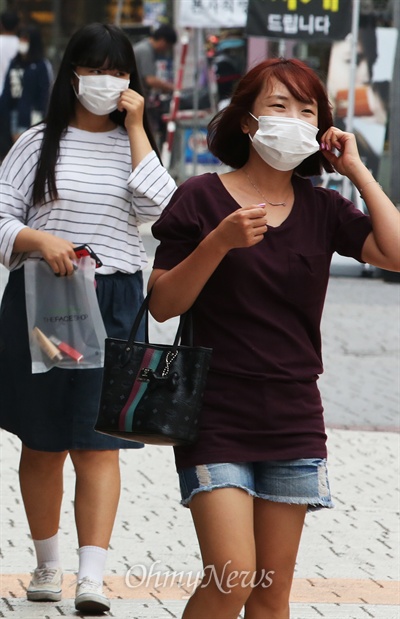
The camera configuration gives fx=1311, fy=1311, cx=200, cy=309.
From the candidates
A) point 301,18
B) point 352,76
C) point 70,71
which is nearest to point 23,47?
point 301,18

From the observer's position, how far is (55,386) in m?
4.19

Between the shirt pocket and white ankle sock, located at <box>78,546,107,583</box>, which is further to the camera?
white ankle sock, located at <box>78,546,107,583</box>

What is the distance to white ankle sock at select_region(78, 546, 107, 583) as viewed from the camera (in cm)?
416

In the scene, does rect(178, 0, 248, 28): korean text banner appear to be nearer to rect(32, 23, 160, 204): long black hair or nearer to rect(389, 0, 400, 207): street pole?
rect(389, 0, 400, 207): street pole

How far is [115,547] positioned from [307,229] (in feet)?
7.17

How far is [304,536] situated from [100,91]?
210cm

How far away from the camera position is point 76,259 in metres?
4.04

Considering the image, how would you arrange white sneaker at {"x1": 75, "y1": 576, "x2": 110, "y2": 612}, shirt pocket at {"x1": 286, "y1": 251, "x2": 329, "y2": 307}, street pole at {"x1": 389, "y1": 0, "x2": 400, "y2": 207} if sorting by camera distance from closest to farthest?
shirt pocket at {"x1": 286, "y1": 251, "x2": 329, "y2": 307} → white sneaker at {"x1": 75, "y1": 576, "x2": 110, "y2": 612} → street pole at {"x1": 389, "y1": 0, "x2": 400, "y2": 207}

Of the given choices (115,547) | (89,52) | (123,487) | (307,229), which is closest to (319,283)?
(307,229)

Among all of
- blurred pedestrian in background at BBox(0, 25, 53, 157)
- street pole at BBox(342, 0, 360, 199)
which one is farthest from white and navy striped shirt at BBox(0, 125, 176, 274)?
blurred pedestrian in background at BBox(0, 25, 53, 157)

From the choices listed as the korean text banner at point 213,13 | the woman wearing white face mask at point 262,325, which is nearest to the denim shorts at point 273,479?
the woman wearing white face mask at point 262,325

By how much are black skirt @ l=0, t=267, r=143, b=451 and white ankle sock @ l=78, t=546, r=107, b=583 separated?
0.33m

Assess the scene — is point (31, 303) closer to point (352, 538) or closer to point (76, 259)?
point (76, 259)

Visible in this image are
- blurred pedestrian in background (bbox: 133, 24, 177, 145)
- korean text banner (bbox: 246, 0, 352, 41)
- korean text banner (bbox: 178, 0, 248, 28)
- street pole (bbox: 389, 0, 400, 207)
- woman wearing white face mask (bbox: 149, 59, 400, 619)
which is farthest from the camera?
blurred pedestrian in background (bbox: 133, 24, 177, 145)
